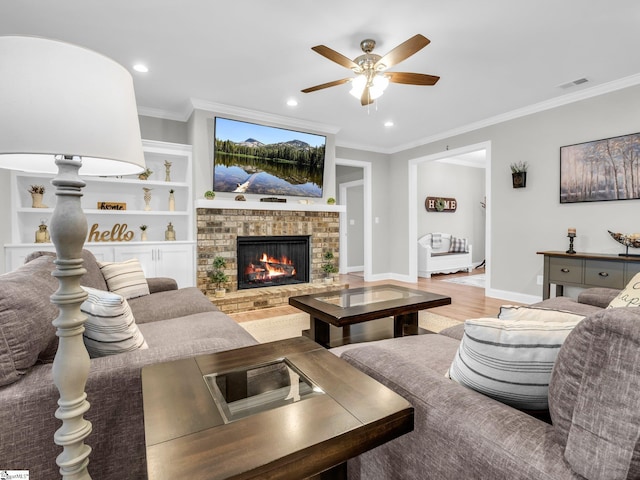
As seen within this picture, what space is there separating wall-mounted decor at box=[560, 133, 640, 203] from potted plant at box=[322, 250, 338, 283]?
3.07 metres

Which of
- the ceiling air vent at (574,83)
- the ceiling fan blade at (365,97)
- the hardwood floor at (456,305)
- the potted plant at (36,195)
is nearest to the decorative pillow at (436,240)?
the hardwood floor at (456,305)

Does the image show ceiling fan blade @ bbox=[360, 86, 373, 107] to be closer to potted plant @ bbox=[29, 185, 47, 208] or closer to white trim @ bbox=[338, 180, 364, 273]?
potted plant @ bbox=[29, 185, 47, 208]

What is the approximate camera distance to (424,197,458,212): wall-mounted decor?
23.6ft

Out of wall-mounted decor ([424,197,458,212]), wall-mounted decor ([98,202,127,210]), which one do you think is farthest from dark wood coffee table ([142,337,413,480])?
wall-mounted decor ([424,197,458,212])

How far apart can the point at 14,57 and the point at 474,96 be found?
4.28m

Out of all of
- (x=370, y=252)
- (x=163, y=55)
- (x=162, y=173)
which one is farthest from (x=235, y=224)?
(x=370, y=252)

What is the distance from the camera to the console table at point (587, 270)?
312cm

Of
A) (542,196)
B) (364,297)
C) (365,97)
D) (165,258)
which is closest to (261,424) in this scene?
(364,297)

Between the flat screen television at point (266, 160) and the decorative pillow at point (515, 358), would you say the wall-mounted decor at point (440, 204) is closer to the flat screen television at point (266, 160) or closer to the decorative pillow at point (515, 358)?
the flat screen television at point (266, 160)

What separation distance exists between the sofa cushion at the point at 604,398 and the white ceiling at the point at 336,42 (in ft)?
8.13

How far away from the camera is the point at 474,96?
3.92 metres

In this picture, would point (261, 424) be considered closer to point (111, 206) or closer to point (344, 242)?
point (111, 206)

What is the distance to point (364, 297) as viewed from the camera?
9.21ft

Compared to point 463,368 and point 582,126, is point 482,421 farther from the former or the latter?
point 582,126
